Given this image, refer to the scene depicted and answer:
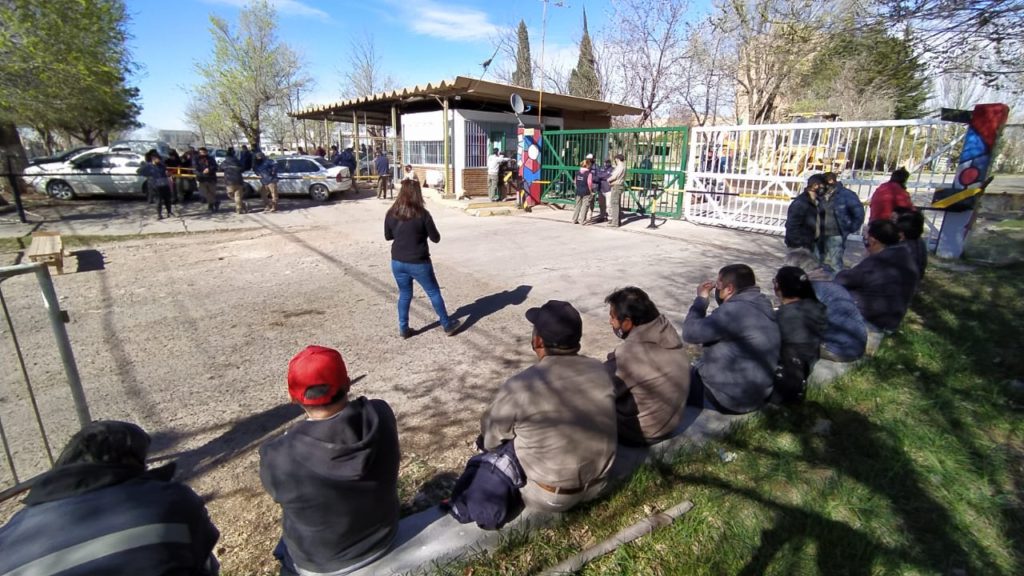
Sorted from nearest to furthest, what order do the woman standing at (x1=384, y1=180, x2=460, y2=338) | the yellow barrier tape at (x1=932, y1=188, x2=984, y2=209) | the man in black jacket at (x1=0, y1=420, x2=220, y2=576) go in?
the man in black jacket at (x1=0, y1=420, x2=220, y2=576)
the woman standing at (x1=384, y1=180, x2=460, y2=338)
the yellow barrier tape at (x1=932, y1=188, x2=984, y2=209)

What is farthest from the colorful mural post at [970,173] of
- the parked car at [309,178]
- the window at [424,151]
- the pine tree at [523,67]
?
the pine tree at [523,67]

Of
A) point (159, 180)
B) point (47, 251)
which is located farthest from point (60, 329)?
point (159, 180)

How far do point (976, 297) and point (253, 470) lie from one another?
8.35 m

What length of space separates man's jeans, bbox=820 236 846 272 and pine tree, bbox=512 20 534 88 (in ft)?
92.7

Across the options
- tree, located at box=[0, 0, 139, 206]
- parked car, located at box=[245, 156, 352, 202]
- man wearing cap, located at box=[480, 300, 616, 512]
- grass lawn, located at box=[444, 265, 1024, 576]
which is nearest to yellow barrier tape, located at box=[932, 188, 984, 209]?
grass lawn, located at box=[444, 265, 1024, 576]

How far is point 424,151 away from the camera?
18391 millimetres

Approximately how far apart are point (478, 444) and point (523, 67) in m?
33.5

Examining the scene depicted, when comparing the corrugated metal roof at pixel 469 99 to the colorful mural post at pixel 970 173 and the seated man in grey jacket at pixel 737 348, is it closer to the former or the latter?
the colorful mural post at pixel 970 173

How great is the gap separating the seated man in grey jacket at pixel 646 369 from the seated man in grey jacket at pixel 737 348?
0.64 metres

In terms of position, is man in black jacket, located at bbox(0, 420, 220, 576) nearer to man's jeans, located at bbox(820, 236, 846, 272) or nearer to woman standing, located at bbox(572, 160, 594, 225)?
man's jeans, located at bbox(820, 236, 846, 272)

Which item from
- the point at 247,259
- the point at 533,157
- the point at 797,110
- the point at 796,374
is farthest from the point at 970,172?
the point at 797,110

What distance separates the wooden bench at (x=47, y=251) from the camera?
2533 mm

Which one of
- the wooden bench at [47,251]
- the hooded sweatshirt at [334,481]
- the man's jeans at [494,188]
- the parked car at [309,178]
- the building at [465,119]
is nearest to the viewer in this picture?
the hooded sweatshirt at [334,481]

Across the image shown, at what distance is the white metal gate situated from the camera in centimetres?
898
